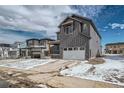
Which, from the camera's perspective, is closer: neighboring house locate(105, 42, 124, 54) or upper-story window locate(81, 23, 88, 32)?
neighboring house locate(105, 42, 124, 54)

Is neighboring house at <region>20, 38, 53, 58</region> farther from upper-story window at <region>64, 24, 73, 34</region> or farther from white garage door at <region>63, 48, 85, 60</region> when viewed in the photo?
white garage door at <region>63, 48, 85, 60</region>

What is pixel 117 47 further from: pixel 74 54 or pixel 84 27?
pixel 74 54

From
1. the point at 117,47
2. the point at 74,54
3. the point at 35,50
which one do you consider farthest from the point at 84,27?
the point at 35,50

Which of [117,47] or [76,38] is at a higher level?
[76,38]

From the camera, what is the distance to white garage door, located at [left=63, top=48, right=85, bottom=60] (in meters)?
9.64

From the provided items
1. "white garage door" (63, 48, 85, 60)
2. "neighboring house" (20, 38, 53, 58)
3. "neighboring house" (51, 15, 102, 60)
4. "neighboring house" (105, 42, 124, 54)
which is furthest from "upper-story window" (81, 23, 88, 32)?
"neighboring house" (20, 38, 53, 58)

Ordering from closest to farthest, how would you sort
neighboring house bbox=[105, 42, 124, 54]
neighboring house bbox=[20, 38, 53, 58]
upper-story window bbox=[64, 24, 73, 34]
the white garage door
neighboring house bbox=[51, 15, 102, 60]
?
neighboring house bbox=[105, 42, 124, 54] → neighboring house bbox=[51, 15, 102, 60] → the white garage door → upper-story window bbox=[64, 24, 73, 34] → neighboring house bbox=[20, 38, 53, 58]

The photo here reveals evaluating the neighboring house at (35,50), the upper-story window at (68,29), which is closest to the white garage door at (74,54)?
the upper-story window at (68,29)

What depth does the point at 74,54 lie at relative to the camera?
10016 millimetres

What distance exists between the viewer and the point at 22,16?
26.1 ft
